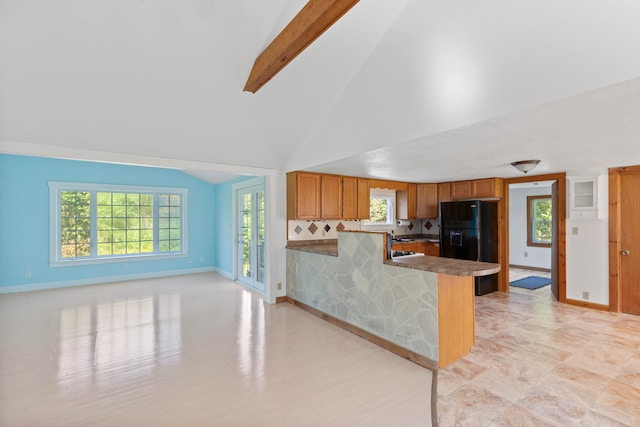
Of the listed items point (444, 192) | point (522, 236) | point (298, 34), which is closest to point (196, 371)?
point (298, 34)

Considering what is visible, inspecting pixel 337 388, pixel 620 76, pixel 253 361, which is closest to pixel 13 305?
pixel 253 361

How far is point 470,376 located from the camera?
106 inches

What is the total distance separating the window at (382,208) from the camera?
Result: 633cm

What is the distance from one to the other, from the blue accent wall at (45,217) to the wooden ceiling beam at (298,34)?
467 centimetres

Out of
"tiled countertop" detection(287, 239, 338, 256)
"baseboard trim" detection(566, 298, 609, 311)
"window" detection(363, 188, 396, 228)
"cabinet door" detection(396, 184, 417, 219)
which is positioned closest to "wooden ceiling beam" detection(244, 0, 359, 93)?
"tiled countertop" detection(287, 239, 338, 256)

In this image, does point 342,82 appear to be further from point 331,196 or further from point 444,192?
point 444,192

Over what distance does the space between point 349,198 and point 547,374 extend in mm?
3562

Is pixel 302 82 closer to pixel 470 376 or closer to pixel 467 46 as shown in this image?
pixel 467 46

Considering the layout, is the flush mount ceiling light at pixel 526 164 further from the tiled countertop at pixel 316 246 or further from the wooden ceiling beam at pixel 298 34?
the wooden ceiling beam at pixel 298 34

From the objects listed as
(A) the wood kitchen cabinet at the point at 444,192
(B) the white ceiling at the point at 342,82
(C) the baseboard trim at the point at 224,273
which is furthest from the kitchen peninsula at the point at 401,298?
(C) the baseboard trim at the point at 224,273

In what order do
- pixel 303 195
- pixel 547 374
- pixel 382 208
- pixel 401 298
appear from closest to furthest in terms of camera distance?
pixel 547 374, pixel 401 298, pixel 303 195, pixel 382 208

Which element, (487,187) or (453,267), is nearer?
(453,267)

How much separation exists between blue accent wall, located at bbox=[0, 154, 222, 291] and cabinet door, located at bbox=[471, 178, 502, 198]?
17.4 ft

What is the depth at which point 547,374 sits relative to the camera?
2.68 m
